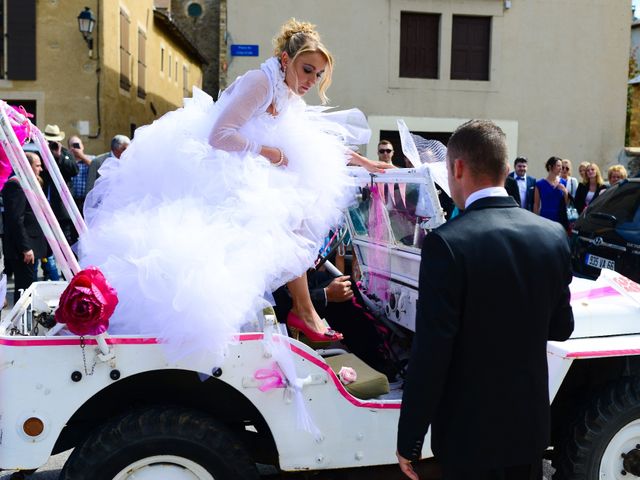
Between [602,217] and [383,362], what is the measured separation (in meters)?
3.88

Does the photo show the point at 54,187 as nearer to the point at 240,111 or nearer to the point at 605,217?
the point at 240,111

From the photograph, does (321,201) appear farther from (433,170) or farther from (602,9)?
(602,9)

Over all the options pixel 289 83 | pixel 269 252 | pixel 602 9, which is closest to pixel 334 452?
pixel 269 252

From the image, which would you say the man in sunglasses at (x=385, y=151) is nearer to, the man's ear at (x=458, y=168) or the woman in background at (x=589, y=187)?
the woman in background at (x=589, y=187)

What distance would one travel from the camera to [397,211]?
3.70 m

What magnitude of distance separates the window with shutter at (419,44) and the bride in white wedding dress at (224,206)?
12.6 metres

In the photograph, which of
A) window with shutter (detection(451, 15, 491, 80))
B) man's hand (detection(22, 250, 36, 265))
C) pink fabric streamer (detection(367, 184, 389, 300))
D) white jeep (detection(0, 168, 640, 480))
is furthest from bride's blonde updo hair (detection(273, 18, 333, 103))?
window with shutter (detection(451, 15, 491, 80))

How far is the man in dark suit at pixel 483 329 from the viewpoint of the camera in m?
1.97

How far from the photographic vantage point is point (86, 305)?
2.39 m

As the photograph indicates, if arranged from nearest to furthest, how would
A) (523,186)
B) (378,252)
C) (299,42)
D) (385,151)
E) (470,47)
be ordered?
(299,42), (378,252), (385,151), (523,186), (470,47)

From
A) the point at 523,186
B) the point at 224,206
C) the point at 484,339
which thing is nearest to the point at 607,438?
the point at 484,339

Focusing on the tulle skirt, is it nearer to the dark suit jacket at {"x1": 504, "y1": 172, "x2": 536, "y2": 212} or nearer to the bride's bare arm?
the bride's bare arm

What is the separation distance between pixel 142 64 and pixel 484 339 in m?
20.2

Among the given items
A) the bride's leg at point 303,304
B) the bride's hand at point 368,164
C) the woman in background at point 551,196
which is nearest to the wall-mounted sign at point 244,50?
the woman in background at point 551,196
